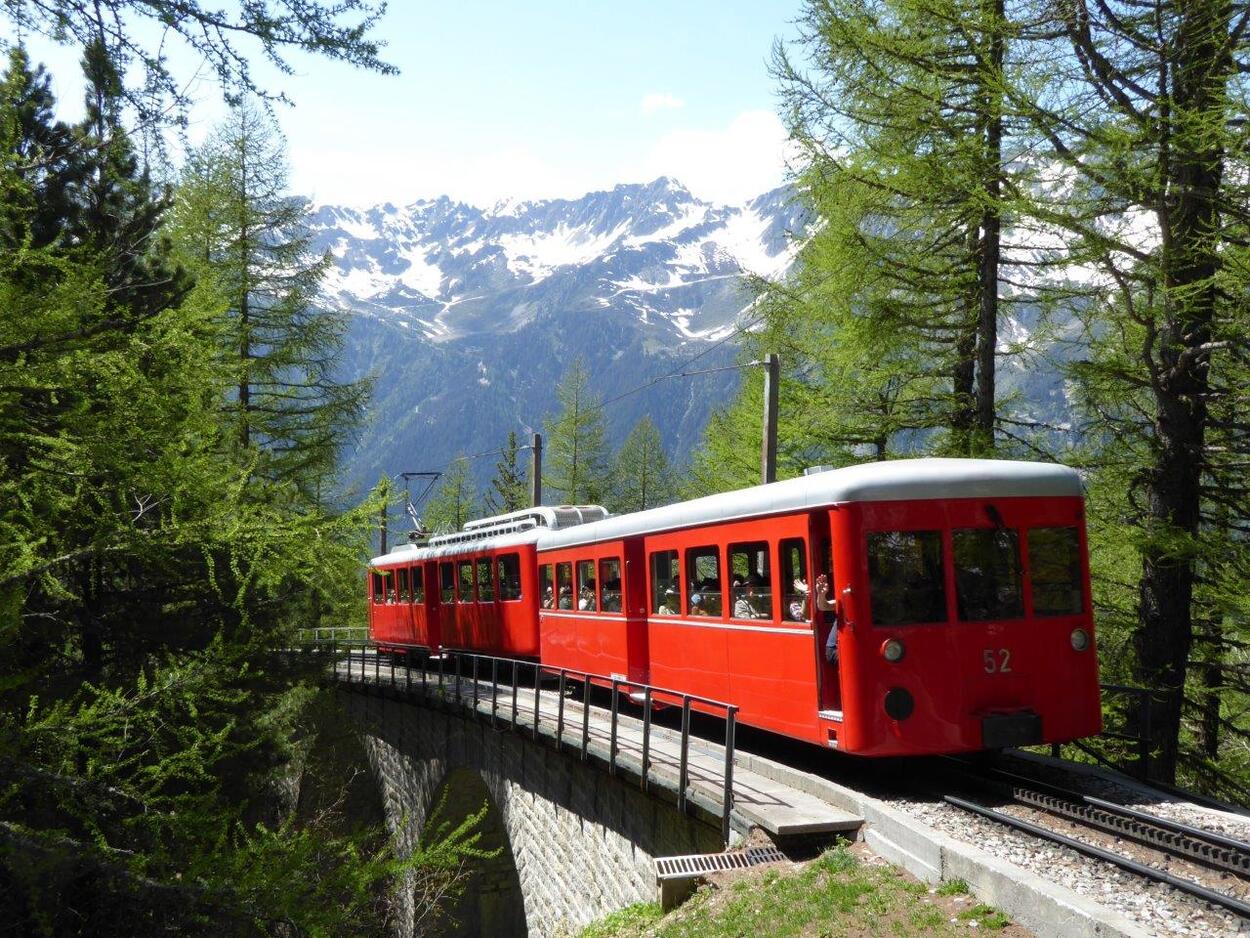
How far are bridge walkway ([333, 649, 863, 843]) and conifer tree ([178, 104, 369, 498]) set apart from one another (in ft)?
24.5

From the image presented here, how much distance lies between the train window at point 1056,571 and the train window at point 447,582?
15.4 meters

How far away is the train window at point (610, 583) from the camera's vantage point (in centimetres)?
1476

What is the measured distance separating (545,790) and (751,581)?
17.2 ft

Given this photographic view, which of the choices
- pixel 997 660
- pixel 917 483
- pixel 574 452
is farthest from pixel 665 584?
pixel 574 452

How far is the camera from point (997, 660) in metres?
9.41

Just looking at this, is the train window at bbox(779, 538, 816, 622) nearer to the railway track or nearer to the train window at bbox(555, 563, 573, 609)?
the railway track

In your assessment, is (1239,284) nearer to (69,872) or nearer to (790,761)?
(790,761)

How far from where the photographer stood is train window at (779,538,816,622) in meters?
10.1

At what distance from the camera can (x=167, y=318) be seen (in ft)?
22.7

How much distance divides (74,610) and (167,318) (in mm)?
4697

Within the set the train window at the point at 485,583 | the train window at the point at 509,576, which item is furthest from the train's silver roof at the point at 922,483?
the train window at the point at 485,583

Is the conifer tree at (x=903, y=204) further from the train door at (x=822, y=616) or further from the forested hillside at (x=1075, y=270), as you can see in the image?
the train door at (x=822, y=616)

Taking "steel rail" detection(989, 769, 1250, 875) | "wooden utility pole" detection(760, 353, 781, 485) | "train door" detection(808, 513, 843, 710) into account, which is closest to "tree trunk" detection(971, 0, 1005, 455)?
"wooden utility pole" detection(760, 353, 781, 485)

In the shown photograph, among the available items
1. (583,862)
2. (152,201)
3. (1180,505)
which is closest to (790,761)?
(583,862)
